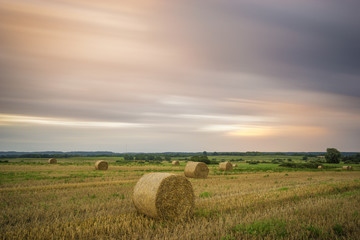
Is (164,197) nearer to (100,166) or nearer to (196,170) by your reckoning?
(196,170)

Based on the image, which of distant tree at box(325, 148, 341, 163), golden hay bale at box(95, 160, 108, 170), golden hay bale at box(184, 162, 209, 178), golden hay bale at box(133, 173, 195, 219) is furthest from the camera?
distant tree at box(325, 148, 341, 163)

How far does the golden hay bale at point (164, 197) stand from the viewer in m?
9.77

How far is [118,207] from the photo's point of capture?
36.2ft

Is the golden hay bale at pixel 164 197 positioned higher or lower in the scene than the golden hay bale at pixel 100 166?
higher

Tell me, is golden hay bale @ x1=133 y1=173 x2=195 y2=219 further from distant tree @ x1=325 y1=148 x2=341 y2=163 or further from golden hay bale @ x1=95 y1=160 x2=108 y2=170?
distant tree @ x1=325 y1=148 x2=341 y2=163

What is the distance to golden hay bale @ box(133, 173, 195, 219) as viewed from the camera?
32.1 feet

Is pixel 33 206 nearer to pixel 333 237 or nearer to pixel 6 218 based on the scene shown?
pixel 6 218

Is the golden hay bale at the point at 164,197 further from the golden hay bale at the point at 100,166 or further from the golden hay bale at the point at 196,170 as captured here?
the golden hay bale at the point at 100,166

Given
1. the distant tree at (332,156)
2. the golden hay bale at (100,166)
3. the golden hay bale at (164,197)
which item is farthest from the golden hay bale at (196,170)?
the distant tree at (332,156)

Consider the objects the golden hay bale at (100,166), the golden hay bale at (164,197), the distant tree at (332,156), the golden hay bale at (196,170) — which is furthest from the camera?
the distant tree at (332,156)

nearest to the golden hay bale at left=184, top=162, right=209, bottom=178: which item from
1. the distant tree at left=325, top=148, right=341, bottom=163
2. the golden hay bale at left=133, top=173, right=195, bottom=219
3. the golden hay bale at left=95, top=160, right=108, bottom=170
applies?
the golden hay bale at left=133, top=173, right=195, bottom=219

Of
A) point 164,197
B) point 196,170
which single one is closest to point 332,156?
point 196,170

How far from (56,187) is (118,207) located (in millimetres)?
8584

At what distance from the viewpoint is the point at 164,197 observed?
10.0 m
